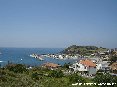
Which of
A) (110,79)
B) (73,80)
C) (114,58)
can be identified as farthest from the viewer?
(114,58)

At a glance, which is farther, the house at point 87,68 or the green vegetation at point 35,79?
the house at point 87,68

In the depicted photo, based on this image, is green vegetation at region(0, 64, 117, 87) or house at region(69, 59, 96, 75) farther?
house at region(69, 59, 96, 75)

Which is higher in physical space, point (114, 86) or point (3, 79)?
point (3, 79)

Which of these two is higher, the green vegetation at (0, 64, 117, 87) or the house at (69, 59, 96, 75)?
the green vegetation at (0, 64, 117, 87)

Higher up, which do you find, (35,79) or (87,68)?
(35,79)

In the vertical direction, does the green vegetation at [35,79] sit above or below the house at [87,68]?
above

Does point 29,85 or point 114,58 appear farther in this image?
point 114,58

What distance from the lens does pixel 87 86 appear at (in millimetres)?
36688

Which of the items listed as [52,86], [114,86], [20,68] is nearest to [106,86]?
[114,86]

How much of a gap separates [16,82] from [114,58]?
115 m

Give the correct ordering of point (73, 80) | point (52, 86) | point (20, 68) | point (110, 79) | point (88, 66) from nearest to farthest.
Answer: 1. point (52, 86)
2. point (110, 79)
3. point (73, 80)
4. point (20, 68)
5. point (88, 66)

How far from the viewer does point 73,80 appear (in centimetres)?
Result: 4244

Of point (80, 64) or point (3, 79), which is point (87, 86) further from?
point (80, 64)

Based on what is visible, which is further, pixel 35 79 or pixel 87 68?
pixel 87 68
